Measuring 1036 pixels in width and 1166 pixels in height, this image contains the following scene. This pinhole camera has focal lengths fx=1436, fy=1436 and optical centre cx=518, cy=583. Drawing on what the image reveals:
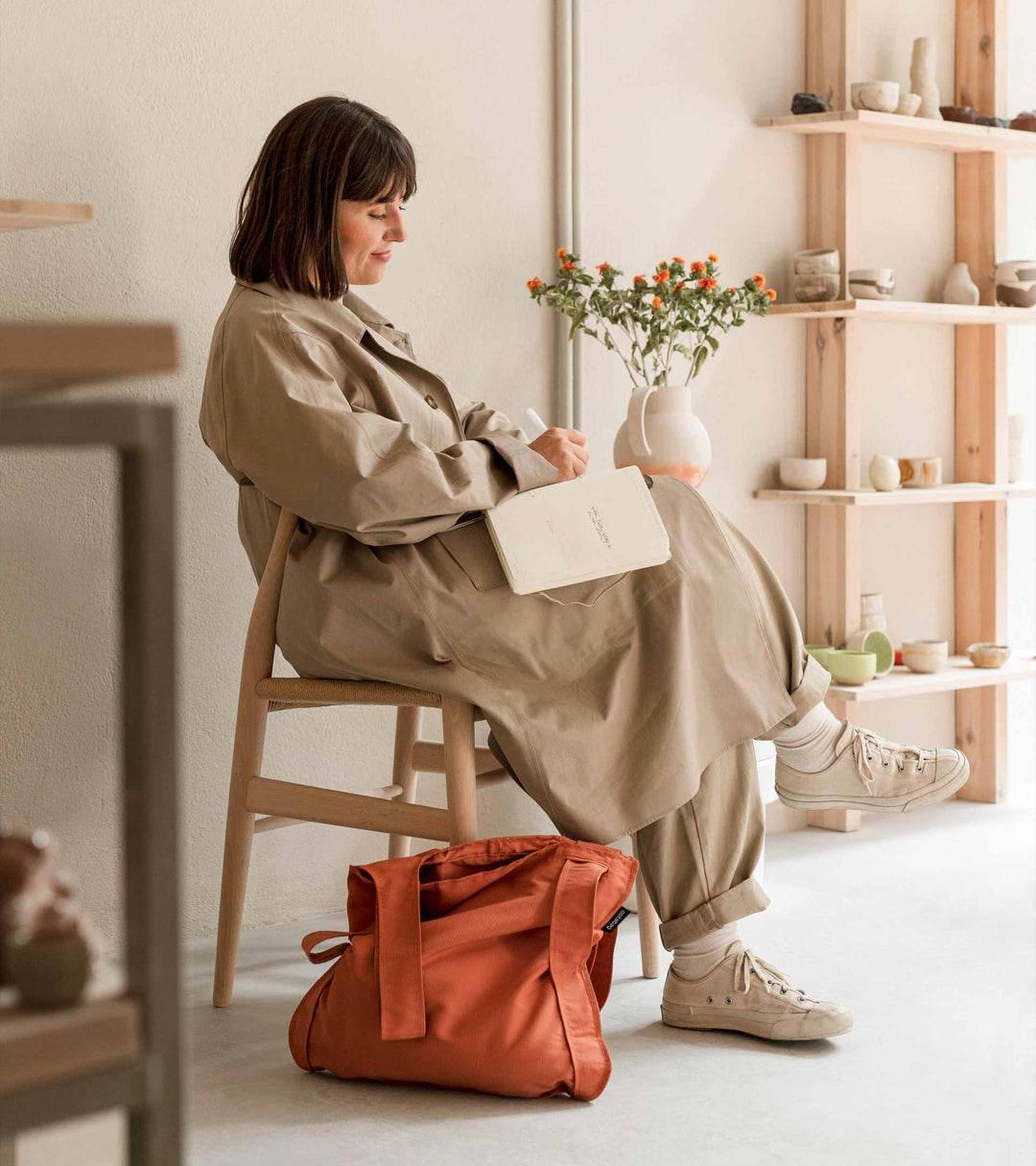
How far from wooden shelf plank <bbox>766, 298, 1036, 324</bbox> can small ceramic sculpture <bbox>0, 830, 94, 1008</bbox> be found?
2565 mm

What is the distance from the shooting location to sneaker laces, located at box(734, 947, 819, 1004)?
191 cm

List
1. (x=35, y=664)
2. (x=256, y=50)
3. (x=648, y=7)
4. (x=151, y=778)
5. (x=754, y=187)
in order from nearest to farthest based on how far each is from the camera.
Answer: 1. (x=151, y=778)
2. (x=35, y=664)
3. (x=256, y=50)
4. (x=648, y=7)
5. (x=754, y=187)

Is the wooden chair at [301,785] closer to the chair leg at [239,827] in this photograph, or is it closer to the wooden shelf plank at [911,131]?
the chair leg at [239,827]

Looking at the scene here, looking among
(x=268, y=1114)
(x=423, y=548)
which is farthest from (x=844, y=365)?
(x=268, y=1114)

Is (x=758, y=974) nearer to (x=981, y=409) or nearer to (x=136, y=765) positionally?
(x=136, y=765)

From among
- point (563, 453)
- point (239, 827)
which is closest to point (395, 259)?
point (563, 453)

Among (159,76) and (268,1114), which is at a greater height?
(159,76)

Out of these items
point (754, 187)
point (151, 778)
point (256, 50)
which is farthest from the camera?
point (754, 187)

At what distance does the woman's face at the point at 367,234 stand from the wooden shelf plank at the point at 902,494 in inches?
47.6

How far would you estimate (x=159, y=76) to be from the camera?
7.37ft

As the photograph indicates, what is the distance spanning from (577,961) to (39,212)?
1100 mm

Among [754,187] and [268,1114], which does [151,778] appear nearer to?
[268,1114]

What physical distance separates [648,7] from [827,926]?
1772 millimetres

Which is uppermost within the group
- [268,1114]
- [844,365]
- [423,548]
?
[844,365]
